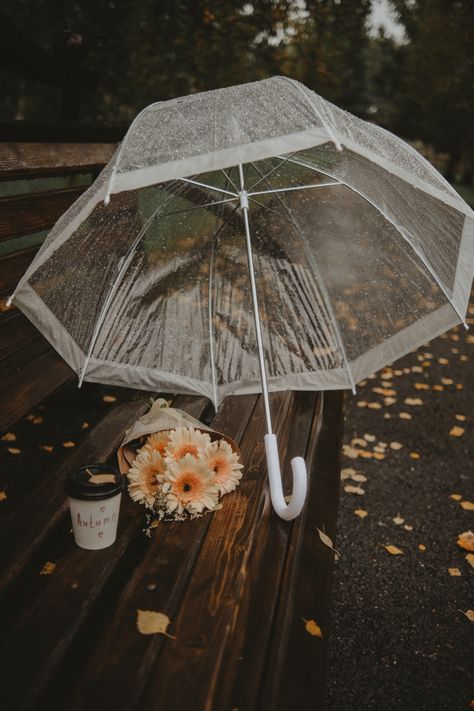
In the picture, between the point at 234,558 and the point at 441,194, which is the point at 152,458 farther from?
the point at 441,194

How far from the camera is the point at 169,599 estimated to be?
1.48 m

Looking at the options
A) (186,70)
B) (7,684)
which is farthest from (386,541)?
(186,70)

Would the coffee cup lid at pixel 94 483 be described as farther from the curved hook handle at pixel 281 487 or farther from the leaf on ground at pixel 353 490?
the leaf on ground at pixel 353 490

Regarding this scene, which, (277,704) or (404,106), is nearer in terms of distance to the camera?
(277,704)

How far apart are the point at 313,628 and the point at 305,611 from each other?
0.21 feet

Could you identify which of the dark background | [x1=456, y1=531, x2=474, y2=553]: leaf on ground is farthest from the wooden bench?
the dark background

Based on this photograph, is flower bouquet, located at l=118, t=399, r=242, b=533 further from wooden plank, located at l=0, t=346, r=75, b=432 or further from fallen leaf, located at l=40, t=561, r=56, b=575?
wooden plank, located at l=0, t=346, r=75, b=432

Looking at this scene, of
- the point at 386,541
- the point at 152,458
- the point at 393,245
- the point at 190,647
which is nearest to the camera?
the point at 190,647

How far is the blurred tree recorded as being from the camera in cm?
1744

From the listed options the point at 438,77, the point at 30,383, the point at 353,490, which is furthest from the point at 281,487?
the point at 438,77

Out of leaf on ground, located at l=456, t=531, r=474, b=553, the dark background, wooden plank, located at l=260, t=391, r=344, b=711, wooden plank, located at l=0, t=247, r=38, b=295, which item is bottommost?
leaf on ground, located at l=456, t=531, r=474, b=553

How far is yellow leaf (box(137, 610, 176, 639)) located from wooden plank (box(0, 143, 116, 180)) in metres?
1.72

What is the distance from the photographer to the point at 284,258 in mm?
2463

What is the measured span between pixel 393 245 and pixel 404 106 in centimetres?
2872
